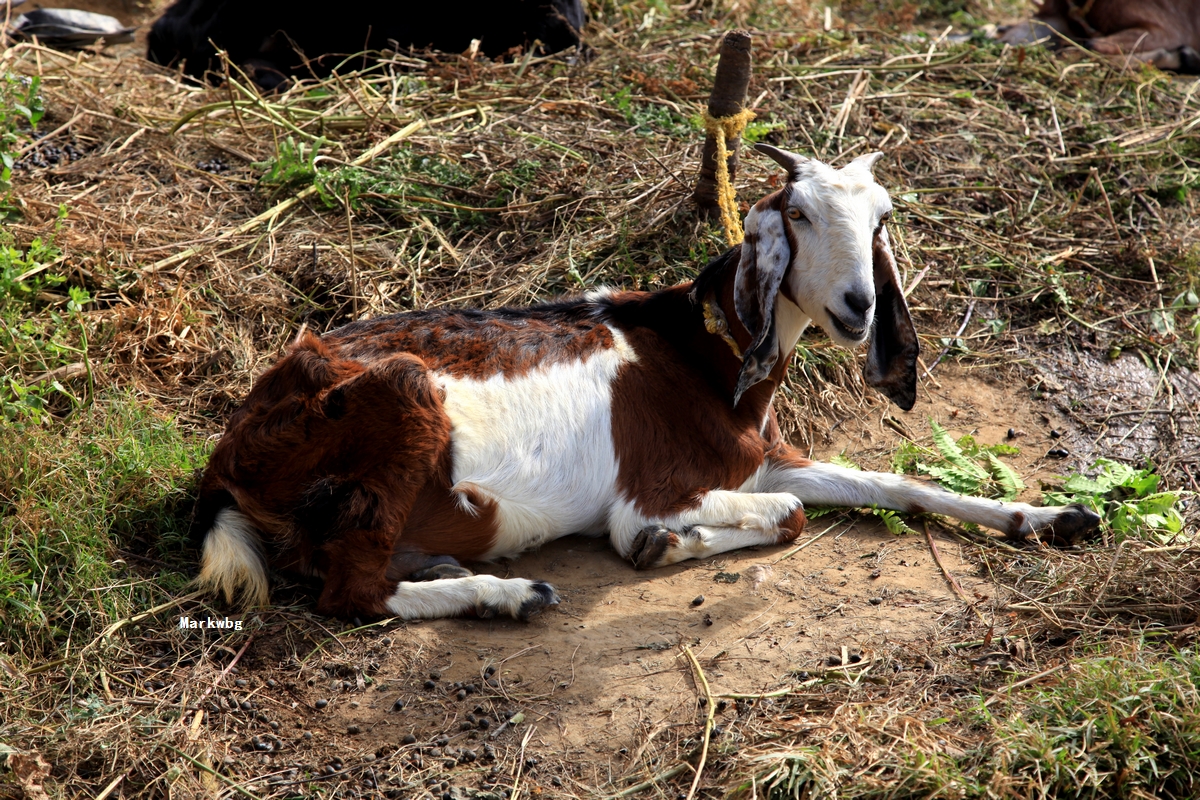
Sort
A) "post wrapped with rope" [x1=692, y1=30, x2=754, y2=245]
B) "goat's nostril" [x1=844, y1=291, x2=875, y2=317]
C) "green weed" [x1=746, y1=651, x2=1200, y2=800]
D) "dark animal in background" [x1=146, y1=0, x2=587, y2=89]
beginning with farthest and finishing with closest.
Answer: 1. "dark animal in background" [x1=146, y1=0, x2=587, y2=89]
2. "post wrapped with rope" [x1=692, y1=30, x2=754, y2=245]
3. "goat's nostril" [x1=844, y1=291, x2=875, y2=317]
4. "green weed" [x1=746, y1=651, x2=1200, y2=800]

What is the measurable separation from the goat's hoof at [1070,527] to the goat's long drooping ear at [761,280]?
123 centimetres

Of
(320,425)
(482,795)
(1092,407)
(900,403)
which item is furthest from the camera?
(1092,407)

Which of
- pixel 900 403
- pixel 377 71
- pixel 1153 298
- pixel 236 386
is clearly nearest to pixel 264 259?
pixel 236 386

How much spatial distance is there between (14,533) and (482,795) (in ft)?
5.80

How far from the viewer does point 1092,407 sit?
456 centimetres

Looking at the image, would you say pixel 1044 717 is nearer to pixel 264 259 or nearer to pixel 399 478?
pixel 399 478

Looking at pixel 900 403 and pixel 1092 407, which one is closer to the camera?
pixel 900 403

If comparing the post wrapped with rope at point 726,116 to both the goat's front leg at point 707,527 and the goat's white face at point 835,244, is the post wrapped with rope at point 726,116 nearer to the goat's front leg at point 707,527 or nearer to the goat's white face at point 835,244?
the goat's white face at point 835,244

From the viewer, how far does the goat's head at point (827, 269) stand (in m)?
3.13

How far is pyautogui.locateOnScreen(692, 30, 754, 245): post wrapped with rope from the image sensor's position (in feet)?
14.0

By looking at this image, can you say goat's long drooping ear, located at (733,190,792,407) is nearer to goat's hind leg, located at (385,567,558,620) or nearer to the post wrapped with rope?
the post wrapped with rope

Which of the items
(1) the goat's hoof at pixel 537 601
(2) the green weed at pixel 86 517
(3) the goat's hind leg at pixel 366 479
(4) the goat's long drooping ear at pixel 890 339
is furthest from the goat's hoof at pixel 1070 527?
(2) the green weed at pixel 86 517

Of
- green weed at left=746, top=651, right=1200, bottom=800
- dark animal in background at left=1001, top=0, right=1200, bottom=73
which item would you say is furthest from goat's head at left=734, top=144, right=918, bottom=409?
dark animal in background at left=1001, top=0, right=1200, bottom=73

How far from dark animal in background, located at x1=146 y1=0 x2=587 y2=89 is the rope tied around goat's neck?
2.45 meters
